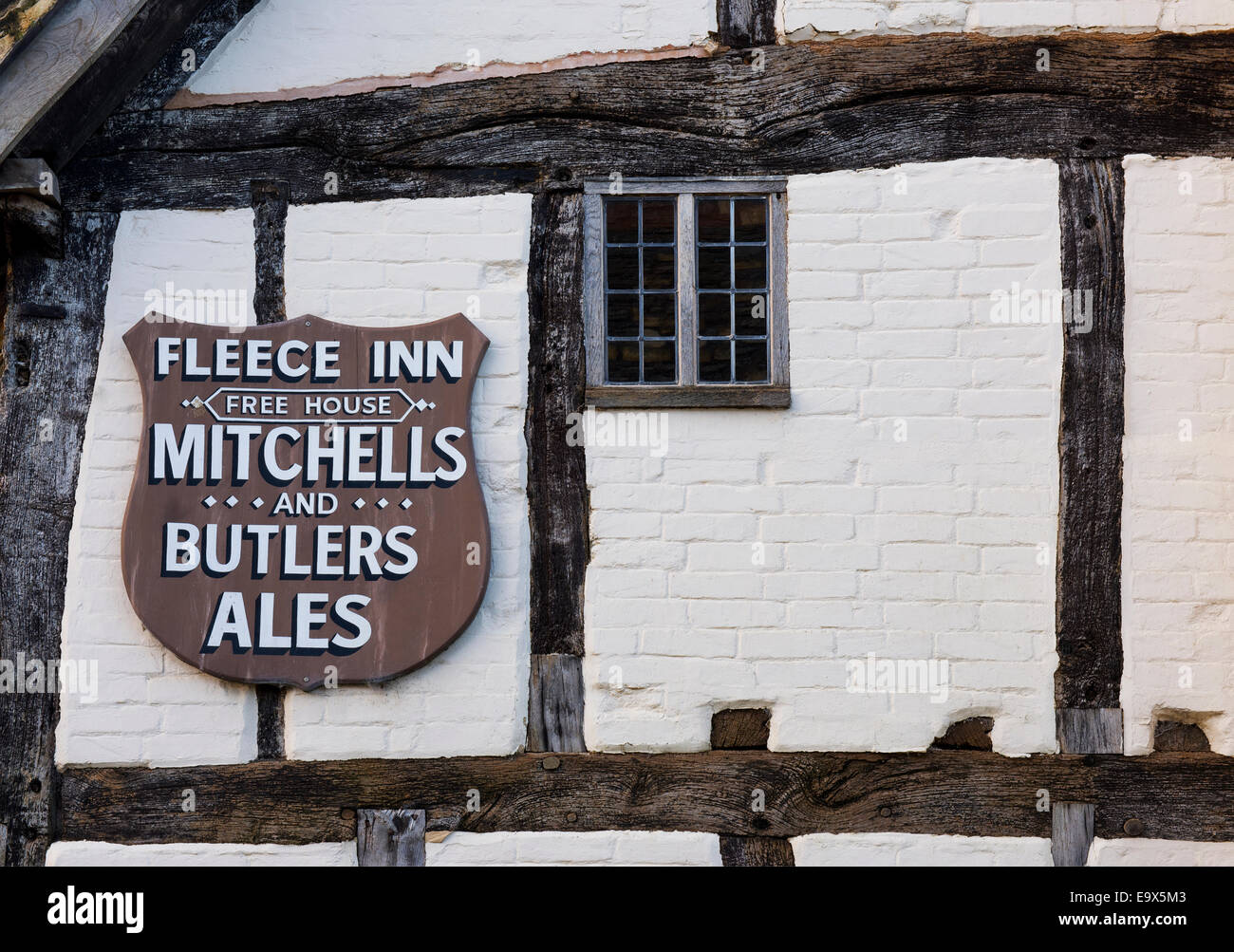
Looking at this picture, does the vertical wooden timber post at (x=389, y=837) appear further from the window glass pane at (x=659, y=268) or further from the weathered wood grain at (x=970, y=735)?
the window glass pane at (x=659, y=268)

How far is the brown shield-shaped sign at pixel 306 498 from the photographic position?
414cm

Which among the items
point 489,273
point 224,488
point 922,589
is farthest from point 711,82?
point 224,488

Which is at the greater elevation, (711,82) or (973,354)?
(711,82)

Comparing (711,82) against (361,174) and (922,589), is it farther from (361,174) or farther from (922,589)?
(922,589)

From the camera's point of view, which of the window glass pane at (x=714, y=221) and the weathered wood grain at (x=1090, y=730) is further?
the window glass pane at (x=714, y=221)

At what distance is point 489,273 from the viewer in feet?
14.2

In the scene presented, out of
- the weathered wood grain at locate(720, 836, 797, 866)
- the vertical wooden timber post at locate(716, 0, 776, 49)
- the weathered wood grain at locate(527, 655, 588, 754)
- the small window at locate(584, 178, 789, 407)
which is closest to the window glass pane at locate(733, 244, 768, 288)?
the small window at locate(584, 178, 789, 407)

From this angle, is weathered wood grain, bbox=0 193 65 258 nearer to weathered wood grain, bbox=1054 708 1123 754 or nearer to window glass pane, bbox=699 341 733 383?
window glass pane, bbox=699 341 733 383

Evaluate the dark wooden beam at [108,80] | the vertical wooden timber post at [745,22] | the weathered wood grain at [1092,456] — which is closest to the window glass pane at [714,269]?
the vertical wooden timber post at [745,22]

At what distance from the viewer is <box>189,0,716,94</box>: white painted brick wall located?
174 inches

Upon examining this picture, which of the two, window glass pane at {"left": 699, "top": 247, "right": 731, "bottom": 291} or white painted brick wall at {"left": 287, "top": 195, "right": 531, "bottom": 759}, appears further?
window glass pane at {"left": 699, "top": 247, "right": 731, "bottom": 291}

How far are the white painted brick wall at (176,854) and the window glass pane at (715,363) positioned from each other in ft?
7.62

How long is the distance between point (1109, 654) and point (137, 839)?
3660 millimetres

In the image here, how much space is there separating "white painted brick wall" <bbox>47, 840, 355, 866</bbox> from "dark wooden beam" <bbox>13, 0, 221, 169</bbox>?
2578 millimetres
